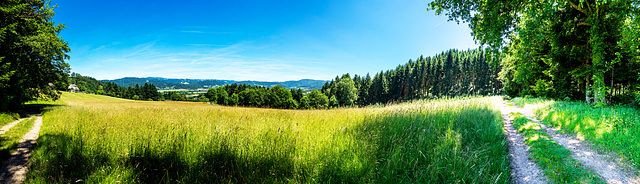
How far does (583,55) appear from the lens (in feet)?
38.0

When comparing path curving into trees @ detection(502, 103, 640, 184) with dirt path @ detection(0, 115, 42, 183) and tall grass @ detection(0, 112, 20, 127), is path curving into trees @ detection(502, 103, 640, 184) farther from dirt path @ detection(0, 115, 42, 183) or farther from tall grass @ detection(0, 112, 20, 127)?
tall grass @ detection(0, 112, 20, 127)

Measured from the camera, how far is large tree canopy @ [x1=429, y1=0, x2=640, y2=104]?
22.6 feet

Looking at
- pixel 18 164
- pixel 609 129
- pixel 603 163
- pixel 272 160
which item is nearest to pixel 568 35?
pixel 609 129

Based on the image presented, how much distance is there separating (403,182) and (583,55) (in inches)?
678

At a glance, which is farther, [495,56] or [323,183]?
[495,56]

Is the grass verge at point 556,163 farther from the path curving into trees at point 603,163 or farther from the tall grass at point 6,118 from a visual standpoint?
the tall grass at point 6,118

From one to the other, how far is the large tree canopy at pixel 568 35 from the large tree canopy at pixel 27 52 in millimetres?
23001

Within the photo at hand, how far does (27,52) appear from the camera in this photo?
13.1 m

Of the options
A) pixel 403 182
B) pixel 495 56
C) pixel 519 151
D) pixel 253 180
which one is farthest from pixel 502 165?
pixel 495 56

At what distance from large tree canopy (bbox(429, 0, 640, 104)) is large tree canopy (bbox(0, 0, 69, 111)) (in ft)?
75.5

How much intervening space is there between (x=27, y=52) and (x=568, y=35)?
114ft

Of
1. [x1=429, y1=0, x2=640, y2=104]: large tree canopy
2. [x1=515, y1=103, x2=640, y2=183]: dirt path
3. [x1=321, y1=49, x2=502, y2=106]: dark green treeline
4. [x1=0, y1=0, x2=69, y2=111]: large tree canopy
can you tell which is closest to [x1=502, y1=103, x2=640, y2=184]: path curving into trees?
[x1=515, y1=103, x2=640, y2=183]: dirt path

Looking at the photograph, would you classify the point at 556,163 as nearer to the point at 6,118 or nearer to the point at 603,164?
the point at 603,164

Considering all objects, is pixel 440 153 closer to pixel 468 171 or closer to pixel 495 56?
pixel 468 171
